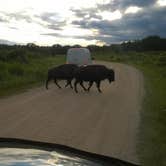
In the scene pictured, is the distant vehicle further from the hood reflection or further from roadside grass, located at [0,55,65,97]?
the hood reflection

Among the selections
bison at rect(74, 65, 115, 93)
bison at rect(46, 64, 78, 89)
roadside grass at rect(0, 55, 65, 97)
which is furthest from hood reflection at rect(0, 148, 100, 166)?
bison at rect(46, 64, 78, 89)

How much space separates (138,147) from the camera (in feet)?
33.1

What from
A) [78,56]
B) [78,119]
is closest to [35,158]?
[78,119]

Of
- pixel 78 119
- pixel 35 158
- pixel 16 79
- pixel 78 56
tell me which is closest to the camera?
pixel 35 158

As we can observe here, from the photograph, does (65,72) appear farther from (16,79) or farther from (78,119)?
(78,119)

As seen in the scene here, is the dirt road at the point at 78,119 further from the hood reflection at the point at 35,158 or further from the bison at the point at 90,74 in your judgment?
the hood reflection at the point at 35,158

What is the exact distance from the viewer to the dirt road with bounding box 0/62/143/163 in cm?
1034

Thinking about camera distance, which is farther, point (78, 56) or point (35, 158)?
point (78, 56)

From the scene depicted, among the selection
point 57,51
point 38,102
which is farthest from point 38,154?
point 57,51

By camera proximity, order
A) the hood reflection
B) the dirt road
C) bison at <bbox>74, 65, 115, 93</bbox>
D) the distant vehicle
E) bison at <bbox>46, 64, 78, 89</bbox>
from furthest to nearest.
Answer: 1. the distant vehicle
2. bison at <bbox>46, 64, 78, 89</bbox>
3. bison at <bbox>74, 65, 115, 93</bbox>
4. the dirt road
5. the hood reflection

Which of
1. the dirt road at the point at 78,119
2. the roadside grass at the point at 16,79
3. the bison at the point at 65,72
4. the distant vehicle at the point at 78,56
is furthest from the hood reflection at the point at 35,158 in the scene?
the distant vehicle at the point at 78,56

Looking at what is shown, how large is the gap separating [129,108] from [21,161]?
1398cm


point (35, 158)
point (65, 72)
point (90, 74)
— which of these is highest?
point (35, 158)

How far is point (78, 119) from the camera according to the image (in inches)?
537
